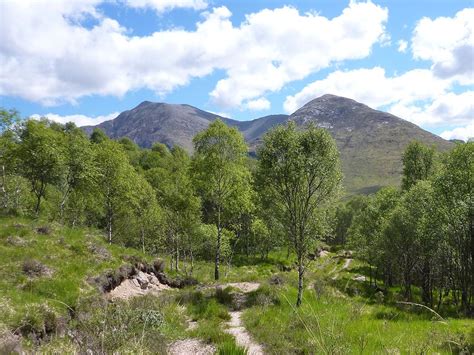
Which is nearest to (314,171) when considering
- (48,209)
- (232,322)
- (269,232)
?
(232,322)

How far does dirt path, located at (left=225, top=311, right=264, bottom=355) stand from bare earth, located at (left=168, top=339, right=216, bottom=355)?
1.48 m

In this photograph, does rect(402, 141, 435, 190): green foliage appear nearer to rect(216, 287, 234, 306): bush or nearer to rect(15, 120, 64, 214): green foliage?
rect(216, 287, 234, 306): bush

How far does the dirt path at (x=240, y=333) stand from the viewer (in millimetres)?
16484

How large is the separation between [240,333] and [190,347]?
145 inches

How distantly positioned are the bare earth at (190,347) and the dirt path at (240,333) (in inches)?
58.1

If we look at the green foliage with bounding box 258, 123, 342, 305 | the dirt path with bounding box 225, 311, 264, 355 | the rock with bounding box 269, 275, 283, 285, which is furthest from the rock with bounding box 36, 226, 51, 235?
the rock with bounding box 269, 275, 283, 285

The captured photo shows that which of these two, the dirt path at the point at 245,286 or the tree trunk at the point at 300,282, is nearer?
the tree trunk at the point at 300,282

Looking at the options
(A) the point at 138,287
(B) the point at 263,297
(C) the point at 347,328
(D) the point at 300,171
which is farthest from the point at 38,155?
(C) the point at 347,328

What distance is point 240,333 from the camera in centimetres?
1994

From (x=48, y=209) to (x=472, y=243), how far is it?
7989cm

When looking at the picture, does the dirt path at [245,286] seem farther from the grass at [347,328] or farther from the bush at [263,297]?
the grass at [347,328]

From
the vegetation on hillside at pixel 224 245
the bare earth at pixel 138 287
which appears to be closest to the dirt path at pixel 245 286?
the vegetation on hillside at pixel 224 245

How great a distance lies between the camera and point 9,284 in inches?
813

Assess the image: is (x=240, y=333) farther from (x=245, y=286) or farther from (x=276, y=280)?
(x=276, y=280)
